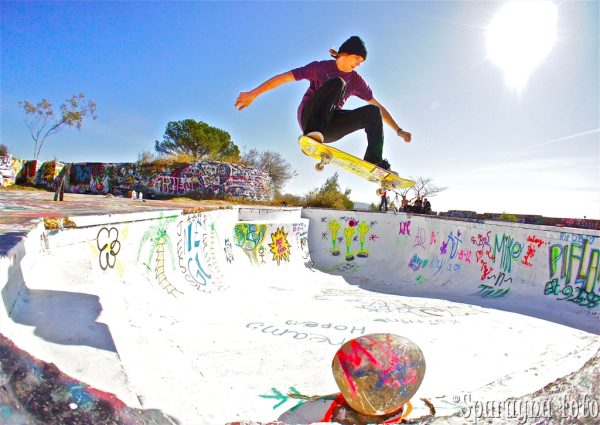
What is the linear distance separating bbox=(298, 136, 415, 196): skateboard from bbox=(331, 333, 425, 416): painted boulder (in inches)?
105

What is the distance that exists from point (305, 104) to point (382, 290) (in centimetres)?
623

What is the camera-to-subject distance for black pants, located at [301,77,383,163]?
14.2ft

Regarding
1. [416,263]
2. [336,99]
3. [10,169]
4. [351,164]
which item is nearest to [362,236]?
[416,263]

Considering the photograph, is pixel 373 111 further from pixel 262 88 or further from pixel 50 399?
pixel 50 399

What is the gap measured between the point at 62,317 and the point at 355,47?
3926 mm

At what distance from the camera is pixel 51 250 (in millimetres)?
2834

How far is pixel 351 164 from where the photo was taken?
5.62 m

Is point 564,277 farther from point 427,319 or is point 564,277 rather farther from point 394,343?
point 394,343

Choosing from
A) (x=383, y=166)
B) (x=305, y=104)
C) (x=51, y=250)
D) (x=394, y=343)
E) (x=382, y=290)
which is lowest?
(x=382, y=290)

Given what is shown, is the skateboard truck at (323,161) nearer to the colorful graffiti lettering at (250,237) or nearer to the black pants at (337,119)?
the black pants at (337,119)

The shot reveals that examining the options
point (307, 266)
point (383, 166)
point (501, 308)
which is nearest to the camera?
point (383, 166)

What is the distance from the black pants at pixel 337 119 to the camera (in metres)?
4.34

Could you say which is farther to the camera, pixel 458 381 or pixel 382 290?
pixel 382 290

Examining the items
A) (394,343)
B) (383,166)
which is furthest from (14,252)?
(383,166)
